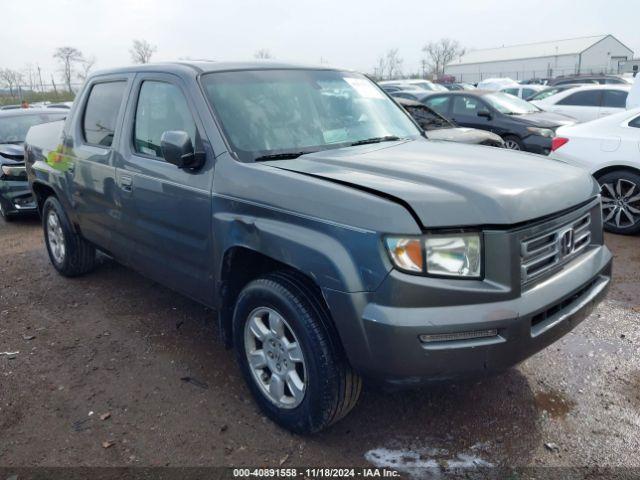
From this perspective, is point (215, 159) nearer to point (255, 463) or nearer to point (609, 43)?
point (255, 463)

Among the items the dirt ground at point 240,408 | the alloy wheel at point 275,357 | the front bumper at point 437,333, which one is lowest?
the dirt ground at point 240,408

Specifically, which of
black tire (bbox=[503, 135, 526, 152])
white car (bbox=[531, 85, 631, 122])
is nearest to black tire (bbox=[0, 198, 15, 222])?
black tire (bbox=[503, 135, 526, 152])

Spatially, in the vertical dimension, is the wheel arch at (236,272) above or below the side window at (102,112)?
below

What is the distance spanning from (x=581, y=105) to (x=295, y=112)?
10.8 meters

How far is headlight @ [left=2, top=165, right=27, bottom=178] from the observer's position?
24.6ft

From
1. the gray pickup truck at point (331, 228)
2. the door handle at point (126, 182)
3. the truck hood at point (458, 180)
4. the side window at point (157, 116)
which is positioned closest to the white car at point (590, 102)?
the gray pickup truck at point (331, 228)

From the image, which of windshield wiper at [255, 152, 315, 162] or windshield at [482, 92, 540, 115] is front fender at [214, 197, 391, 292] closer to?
windshield wiper at [255, 152, 315, 162]

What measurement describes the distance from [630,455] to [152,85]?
3.47 m

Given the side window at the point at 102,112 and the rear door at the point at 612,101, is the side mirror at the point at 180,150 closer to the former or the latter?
the side window at the point at 102,112

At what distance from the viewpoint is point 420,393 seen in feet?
10.5

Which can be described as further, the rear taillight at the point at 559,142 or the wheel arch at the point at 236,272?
the rear taillight at the point at 559,142

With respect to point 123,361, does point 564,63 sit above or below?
above

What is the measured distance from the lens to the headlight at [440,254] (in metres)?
2.28

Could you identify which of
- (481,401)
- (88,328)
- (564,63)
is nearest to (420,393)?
(481,401)
